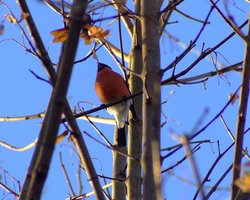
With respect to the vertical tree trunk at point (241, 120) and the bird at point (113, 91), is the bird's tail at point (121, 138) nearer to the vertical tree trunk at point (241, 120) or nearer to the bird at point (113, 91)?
the bird at point (113, 91)

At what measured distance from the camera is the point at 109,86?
3758mm

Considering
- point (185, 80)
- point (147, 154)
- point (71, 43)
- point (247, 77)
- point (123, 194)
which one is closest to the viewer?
point (71, 43)

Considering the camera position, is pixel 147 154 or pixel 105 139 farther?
pixel 105 139

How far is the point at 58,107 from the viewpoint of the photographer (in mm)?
1084

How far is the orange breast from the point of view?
3577 millimetres

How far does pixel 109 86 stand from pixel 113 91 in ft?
0.31

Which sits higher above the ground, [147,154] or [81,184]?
[81,184]

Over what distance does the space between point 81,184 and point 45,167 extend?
134 centimetres

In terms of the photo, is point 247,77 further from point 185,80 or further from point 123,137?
point 123,137

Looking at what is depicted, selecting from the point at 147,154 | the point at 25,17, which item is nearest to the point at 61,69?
the point at 147,154

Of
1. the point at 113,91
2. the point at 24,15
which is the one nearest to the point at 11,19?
the point at 24,15

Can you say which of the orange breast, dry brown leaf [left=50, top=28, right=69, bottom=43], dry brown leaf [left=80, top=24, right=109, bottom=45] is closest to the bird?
the orange breast

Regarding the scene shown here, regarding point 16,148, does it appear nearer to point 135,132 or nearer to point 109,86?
point 135,132

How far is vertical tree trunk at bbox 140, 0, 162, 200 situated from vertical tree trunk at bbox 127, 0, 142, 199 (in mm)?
258
